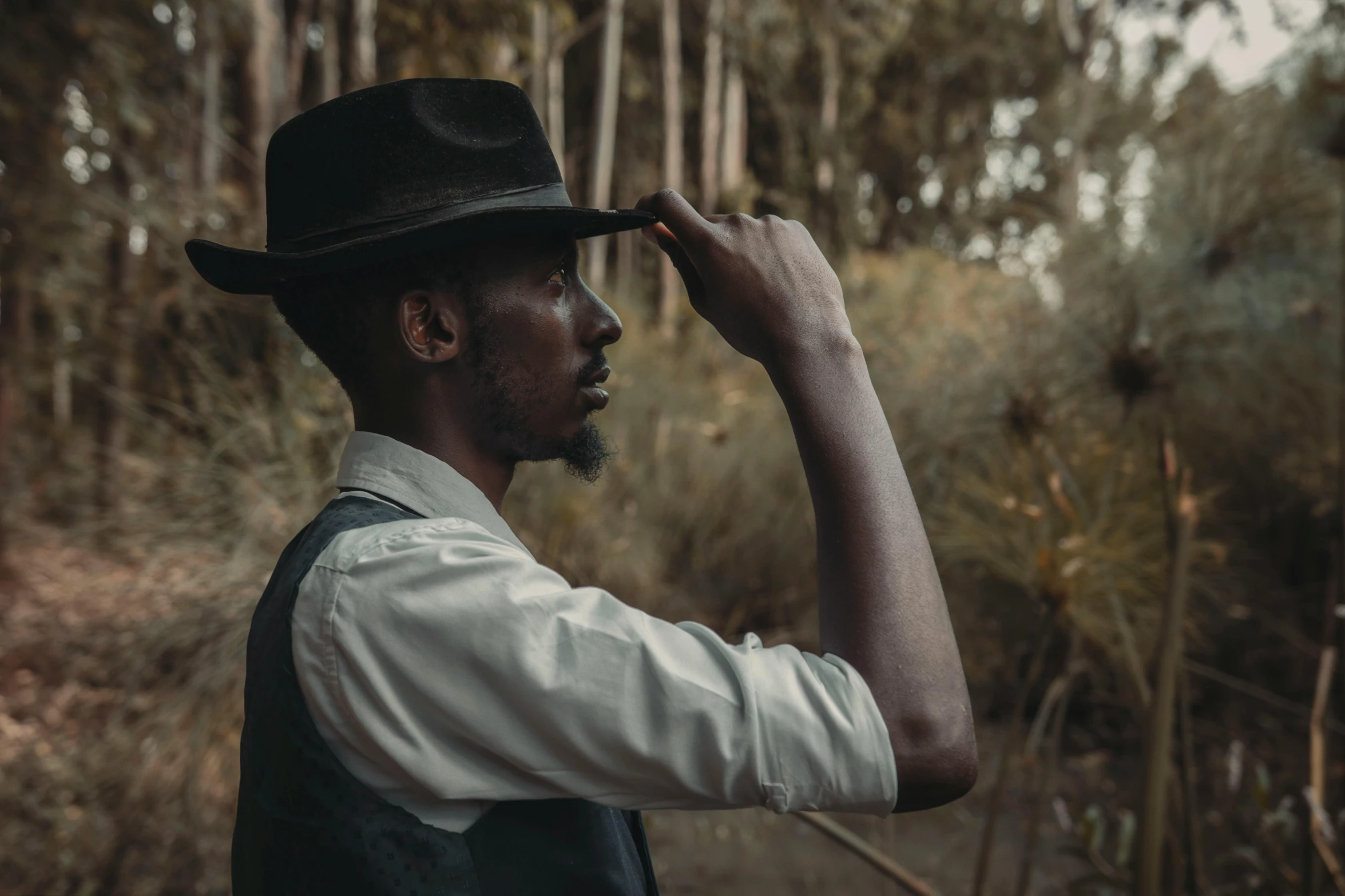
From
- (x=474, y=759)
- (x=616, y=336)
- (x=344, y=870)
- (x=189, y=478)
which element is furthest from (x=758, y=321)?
(x=189, y=478)

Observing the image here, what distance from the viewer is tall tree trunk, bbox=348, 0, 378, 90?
5.92 metres

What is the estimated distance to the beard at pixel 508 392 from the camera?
3.73ft

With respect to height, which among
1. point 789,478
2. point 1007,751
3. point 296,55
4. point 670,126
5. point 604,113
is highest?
point 670,126

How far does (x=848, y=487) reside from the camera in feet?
3.13

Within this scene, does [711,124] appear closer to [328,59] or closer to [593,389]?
[328,59]

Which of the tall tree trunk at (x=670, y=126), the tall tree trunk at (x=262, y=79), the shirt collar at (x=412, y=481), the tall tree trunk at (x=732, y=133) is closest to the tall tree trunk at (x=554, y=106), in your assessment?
the tall tree trunk at (x=670, y=126)

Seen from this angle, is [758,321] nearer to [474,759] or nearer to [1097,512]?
[474,759]

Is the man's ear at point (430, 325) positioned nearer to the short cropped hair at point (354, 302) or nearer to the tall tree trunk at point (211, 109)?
the short cropped hair at point (354, 302)

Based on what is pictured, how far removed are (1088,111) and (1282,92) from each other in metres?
5.03

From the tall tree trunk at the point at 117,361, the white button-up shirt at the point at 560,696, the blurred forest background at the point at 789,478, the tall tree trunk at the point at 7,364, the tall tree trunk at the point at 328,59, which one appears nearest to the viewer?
the white button-up shirt at the point at 560,696

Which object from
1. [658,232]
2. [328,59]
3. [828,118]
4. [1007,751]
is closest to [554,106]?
[328,59]

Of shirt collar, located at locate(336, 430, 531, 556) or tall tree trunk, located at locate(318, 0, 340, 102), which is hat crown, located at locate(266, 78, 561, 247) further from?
tall tree trunk, located at locate(318, 0, 340, 102)

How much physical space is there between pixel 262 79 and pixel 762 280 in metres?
5.90

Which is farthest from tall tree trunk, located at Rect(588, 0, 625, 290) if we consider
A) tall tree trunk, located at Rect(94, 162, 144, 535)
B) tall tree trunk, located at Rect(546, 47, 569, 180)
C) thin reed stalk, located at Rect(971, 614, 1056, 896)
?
thin reed stalk, located at Rect(971, 614, 1056, 896)
